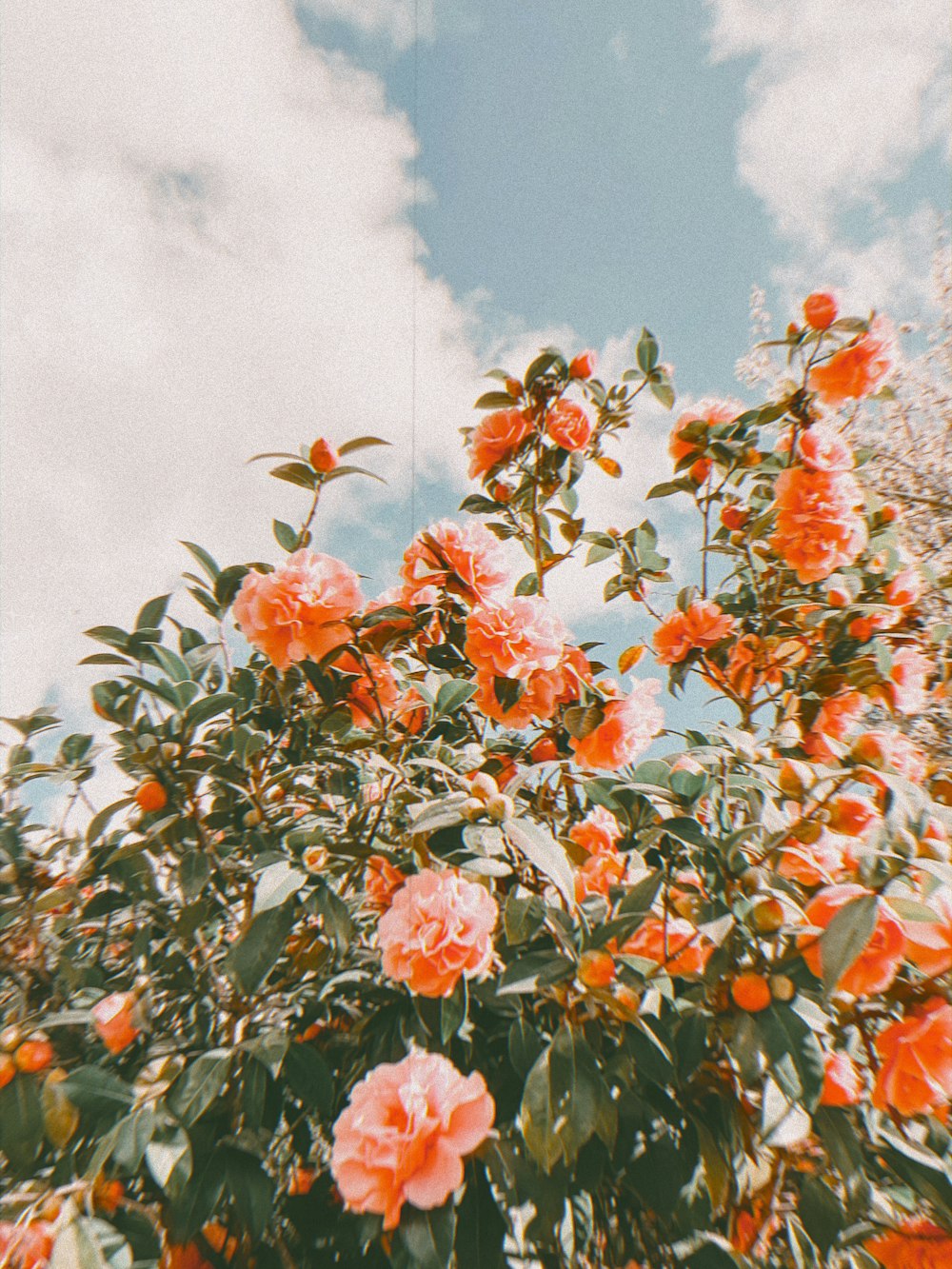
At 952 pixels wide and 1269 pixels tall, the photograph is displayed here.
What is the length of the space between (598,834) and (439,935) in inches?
13.3

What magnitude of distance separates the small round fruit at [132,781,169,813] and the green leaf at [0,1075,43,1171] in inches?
10.8

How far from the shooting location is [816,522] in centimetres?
107

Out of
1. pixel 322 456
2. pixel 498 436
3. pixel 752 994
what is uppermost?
pixel 498 436

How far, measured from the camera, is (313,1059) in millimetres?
691

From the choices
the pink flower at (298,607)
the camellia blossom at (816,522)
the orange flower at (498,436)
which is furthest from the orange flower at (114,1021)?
the camellia blossom at (816,522)

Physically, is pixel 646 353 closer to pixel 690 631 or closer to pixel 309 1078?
pixel 690 631

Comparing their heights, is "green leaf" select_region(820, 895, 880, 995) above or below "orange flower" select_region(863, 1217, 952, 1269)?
above

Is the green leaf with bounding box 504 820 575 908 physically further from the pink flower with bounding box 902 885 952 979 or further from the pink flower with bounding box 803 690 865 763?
the pink flower with bounding box 803 690 865 763

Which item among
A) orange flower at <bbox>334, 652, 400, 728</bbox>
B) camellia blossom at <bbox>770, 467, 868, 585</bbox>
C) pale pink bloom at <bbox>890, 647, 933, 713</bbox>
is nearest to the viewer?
orange flower at <bbox>334, 652, 400, 728</bbox>

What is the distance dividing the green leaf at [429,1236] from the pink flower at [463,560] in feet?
2.09

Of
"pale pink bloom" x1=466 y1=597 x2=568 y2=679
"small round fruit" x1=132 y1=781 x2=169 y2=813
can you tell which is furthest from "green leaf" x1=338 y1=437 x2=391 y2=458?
"small round fruit" x1=132 y1=781 x2=169 y2=813

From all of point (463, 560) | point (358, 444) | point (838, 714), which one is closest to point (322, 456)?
point (358, 444)

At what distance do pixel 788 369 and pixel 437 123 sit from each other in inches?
28.6

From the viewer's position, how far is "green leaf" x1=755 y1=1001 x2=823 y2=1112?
0.52 meters
